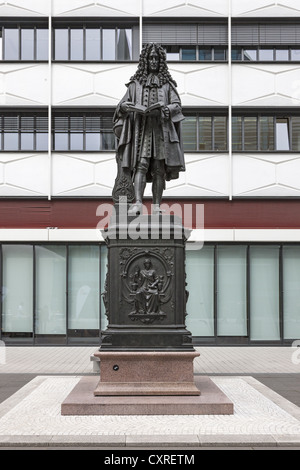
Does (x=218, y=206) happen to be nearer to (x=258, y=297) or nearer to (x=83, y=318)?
(x=258, y=297)

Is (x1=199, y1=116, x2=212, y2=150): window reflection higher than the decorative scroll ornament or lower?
higher

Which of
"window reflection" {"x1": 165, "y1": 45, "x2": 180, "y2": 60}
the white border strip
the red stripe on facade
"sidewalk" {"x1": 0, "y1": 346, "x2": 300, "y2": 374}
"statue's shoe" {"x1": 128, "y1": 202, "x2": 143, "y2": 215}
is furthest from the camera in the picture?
"window reflection" {"x1": 165, "y1": 45, "x2": 180, "y2": 60}

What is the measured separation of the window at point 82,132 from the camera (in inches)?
788

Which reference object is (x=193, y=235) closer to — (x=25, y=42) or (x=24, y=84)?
(x=24, y=84)

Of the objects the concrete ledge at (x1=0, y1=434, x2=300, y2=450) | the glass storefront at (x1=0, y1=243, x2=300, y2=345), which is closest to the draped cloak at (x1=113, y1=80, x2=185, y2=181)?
the concrete ledge at (x1=0, y1=434, x2=300, y2=450)

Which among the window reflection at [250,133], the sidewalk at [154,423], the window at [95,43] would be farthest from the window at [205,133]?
the sidewalk at [154,423]

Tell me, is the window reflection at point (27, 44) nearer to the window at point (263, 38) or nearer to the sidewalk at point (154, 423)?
the window at point (263, 38)

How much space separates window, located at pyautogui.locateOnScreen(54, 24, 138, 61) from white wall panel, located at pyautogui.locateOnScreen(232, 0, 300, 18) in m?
3.44

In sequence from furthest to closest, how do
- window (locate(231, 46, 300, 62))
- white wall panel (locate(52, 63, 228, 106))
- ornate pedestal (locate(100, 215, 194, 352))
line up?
window (locate(231, 46, 300, 62)) → white wall panel (locate(52, 63, 228, 106)) → ornate pedestal (locate(100, 215, 194, 352))

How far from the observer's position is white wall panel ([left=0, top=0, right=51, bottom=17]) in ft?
65.8

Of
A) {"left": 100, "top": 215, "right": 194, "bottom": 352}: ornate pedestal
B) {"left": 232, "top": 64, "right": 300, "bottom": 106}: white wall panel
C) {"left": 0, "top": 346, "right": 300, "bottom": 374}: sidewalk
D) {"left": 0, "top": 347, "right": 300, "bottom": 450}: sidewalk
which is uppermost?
{"left": 232, "top": 64, "right": 300, "bottom": 106}: white wall panel

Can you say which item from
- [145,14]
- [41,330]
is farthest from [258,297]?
[145,14]

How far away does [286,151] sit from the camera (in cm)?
1969

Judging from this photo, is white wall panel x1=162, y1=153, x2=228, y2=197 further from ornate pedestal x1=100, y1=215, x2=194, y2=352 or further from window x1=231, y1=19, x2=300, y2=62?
ornate pedestal x1=100, y1=215, x2=194, y2=352
